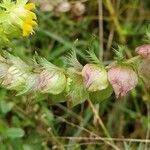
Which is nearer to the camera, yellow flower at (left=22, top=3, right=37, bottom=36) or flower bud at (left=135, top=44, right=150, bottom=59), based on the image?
flower bud at (left=135, top=44, right=150, bottom=59)

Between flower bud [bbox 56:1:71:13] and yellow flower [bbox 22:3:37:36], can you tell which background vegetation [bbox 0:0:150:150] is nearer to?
flower bud [bbox 56:1:71:13]

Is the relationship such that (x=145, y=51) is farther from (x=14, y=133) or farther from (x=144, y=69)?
(x=14, y=133)

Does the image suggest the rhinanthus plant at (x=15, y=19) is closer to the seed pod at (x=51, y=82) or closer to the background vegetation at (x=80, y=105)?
the seed pod at (x=51, y=82)

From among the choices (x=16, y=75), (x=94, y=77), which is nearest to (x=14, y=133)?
(x=16, y=75)

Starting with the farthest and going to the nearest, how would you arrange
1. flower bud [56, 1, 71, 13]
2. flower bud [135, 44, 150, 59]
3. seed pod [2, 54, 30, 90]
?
flower bud [56, 1, 71, 13]
seed pod [2, 54, 30, 90]
flower bud [135, 44, 150, 59]

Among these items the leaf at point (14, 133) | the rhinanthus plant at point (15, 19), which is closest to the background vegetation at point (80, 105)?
the leaf at point (14, 133)

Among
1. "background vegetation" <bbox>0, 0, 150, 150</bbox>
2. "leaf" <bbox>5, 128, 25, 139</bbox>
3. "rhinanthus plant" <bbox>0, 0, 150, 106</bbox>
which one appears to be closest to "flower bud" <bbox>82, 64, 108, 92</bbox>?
"rhinanthus plant" <bbox>0, 0, 150, 106</bbox>

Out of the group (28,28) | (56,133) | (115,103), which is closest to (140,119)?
(115,103)
